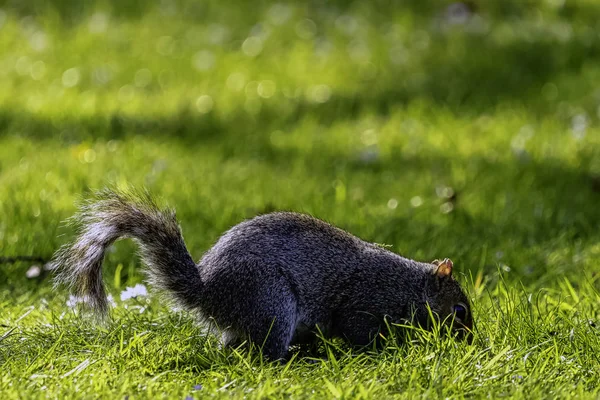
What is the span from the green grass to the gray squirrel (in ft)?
0.44

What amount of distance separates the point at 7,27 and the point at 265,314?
6.82 meters

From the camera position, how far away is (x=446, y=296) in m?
4.07

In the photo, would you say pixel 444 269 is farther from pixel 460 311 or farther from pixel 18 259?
pixel 18 259

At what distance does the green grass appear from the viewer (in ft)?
11.0

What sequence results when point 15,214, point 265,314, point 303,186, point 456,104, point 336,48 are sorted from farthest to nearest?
Result: point 336,48 < point 456,104 < point 303,186 < point 15,214 < point 265,314

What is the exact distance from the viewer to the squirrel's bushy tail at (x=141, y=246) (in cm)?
356

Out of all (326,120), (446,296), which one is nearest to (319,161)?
(326,120)

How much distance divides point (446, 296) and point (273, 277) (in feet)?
2.68

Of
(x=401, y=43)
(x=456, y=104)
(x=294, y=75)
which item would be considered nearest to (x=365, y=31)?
(x=401, y=43)

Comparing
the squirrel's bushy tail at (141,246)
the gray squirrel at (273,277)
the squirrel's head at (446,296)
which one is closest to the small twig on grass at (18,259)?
the gray squirrel at (273,277)

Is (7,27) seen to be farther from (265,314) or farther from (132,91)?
(265,314)

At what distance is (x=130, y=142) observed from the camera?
686cm

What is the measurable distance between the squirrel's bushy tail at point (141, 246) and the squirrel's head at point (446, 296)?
102 centimetres

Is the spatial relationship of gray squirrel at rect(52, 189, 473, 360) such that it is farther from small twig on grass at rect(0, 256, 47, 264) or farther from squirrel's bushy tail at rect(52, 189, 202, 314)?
small twig on grass at rect(0, 256, 47, 264)
